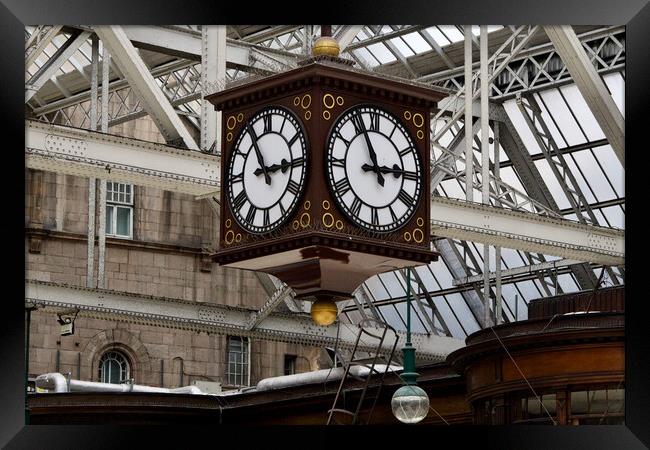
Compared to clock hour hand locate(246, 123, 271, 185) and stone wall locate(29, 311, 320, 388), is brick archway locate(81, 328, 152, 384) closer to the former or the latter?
stone wall locate(29, 311, 320, 388)

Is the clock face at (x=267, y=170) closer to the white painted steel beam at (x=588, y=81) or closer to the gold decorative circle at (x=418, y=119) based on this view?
the gold decorative circle at (x=418, y=119)

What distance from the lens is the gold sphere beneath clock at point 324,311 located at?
11.4 metres

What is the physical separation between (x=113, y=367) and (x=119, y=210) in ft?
12.5

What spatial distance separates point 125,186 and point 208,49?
21.0 meters

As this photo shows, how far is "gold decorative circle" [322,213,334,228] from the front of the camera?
435 inches

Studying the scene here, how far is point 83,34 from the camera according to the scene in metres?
26.2

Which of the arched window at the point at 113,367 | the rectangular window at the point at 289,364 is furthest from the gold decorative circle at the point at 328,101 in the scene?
the rectangular window at the point at 289,364

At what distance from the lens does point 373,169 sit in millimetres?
11242

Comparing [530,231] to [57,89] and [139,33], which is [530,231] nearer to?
[139,33]

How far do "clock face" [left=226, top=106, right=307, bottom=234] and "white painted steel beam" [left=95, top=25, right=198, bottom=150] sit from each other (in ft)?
39.2

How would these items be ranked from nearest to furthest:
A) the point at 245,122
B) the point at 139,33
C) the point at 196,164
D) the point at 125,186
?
the point at 245,122 < the point at 196,164 < the point at 139,33 < the point at 125,186

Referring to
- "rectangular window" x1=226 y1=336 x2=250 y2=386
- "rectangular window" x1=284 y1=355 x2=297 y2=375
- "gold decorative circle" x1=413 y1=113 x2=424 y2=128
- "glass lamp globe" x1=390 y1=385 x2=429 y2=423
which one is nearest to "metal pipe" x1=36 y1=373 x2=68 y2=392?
"glass lamp globe" x1=390 y1=385 x2=429 y2=423

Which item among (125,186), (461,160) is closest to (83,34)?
(461,160)
